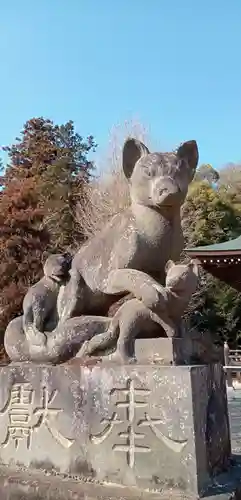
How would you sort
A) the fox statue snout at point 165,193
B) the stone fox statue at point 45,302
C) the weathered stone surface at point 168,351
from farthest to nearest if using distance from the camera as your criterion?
1. the stone fox statue at point 45,302
2. the fox statue snout at point 165,193
3. the weathered stone surface at point 168,351

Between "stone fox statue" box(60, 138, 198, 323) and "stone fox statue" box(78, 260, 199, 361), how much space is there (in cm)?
14

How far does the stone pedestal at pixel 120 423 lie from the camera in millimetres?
2316

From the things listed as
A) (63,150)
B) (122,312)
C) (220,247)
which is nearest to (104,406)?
(122,312)

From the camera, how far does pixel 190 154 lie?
3008mm

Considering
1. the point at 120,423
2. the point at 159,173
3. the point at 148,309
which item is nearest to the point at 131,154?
the point at 159,173

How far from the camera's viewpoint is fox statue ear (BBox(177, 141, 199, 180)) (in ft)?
9.70

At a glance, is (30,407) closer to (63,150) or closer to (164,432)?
(164,432)

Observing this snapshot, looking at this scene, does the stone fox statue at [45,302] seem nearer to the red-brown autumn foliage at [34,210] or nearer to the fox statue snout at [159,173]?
the fox statue snout at [159,173]

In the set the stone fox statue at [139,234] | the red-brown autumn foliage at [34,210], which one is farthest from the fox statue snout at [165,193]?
the red-brown autumn foliage at [34,210]

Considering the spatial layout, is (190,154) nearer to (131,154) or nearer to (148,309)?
(131,154)

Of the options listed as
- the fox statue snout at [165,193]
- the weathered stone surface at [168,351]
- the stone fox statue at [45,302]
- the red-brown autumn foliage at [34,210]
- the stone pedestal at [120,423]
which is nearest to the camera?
the stone pedestal at [120,423]

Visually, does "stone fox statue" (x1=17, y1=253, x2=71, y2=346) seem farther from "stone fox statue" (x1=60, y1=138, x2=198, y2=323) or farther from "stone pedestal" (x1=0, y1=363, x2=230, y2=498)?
"stone pedestal" (x1=0, y1=363, x2=230, y2=498)

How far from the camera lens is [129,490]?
2.36 meters

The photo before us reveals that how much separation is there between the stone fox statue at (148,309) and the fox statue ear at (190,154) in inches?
28.0
